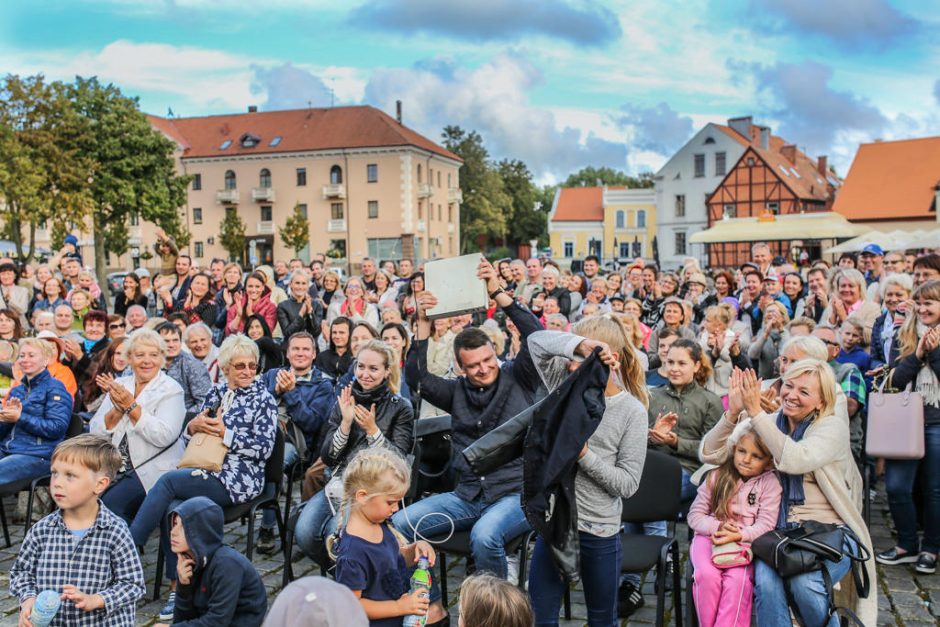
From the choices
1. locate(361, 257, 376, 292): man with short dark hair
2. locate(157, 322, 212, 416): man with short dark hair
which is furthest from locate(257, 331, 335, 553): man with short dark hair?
locate(361, 257, 376, 292): man with short dark hair

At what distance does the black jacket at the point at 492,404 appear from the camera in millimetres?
4566

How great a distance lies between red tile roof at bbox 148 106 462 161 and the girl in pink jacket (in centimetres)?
5405

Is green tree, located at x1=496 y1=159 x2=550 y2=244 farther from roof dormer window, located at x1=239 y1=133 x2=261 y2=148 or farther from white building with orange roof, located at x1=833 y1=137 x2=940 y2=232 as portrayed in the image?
white building with orange roof, located at x1=833 y1=137 x2=940 y2=232

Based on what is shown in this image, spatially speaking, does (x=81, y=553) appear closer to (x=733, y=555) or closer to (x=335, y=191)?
(x=733, y=555)

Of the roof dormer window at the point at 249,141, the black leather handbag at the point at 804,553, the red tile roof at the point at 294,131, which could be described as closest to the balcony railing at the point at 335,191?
the red tile roof at the point at 294,131

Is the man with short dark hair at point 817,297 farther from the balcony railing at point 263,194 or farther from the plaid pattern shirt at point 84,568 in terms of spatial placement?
the balcony railing at point 263,194

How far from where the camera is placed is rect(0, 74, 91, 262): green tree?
2683 cm

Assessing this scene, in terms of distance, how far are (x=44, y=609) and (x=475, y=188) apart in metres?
69.5

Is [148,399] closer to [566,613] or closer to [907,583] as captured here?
[566,613]

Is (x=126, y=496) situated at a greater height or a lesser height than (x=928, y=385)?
lesser

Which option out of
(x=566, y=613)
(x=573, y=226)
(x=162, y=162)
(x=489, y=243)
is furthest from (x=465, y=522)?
(x=489, y=243)

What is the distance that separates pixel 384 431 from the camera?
5.08 m

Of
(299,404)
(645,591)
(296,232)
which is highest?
(296,232)

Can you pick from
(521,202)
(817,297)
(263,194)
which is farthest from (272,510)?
(521,202)
